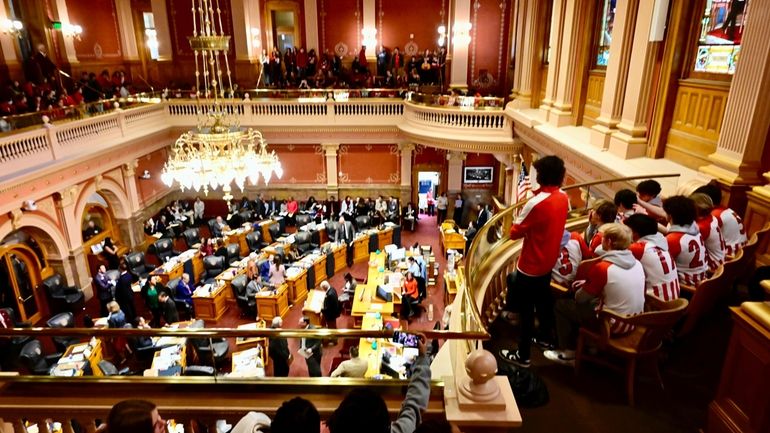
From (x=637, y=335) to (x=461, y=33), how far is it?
45.8 ft

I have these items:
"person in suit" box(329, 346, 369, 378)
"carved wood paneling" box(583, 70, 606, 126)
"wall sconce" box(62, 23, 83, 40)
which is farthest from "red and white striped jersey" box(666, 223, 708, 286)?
"wall sconce" box(62, 23, 83, 40)

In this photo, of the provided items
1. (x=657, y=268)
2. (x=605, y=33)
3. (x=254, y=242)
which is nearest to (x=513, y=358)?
(x=657, y=268)

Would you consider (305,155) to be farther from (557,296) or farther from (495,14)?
(557,296)

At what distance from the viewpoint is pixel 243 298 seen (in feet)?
32.5

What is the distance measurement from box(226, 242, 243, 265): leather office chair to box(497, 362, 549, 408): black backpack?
31.5 feet

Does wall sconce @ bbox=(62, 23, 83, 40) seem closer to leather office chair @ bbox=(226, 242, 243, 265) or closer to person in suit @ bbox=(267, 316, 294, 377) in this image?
leather office chair @ bbox=(226, 242, 243, 265)

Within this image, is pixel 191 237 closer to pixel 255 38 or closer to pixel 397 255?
pixel 397 255

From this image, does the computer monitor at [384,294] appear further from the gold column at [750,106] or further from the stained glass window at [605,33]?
the gold column at [750,106]

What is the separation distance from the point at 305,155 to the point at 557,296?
12838 mm

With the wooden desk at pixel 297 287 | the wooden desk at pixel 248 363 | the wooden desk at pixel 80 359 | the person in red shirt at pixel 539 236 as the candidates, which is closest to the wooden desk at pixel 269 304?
the wooden desk at pixel 297 287

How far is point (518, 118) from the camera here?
11281mm

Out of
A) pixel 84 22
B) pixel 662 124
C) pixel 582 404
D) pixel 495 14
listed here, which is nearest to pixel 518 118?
pixel 662 124

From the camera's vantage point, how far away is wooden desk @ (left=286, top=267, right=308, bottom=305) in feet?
34.2

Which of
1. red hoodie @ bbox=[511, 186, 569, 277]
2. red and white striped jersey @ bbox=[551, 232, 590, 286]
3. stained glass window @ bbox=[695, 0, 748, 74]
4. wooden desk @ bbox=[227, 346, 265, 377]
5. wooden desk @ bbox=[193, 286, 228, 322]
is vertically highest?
stained glass window @ bbox=[695, 0, 748, 74]
